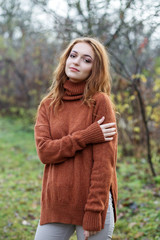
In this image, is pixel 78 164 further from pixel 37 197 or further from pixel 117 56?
pixel 117 56

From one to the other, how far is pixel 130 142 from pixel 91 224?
543cm

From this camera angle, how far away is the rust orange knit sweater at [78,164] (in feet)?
6.16

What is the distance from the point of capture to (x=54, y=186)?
6.48 feet

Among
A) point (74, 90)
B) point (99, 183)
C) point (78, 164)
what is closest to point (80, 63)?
point (74, 90)

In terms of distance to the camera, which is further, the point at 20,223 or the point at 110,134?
the point at 20,223

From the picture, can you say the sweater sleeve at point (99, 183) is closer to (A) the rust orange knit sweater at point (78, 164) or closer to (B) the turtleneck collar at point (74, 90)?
(A) the rust orange knit sweater at point (78, 164)

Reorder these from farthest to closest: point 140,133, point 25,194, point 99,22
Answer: point 140,133 → point 25,194 → point 99,22

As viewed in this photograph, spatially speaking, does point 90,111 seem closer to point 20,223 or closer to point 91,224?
point 91,224

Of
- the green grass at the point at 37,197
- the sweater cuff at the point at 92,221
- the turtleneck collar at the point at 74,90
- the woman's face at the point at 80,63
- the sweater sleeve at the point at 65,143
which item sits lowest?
the green grass at the point at 37,197

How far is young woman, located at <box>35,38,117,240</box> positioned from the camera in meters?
1.90

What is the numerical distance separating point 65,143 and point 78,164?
18cm

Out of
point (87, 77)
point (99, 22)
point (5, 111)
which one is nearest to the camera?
point (87, 77)

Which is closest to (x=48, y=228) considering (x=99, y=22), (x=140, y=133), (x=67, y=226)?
(x=67, y=226)

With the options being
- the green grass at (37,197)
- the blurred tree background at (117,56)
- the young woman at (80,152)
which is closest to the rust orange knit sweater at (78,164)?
the young woman at (80,152)
